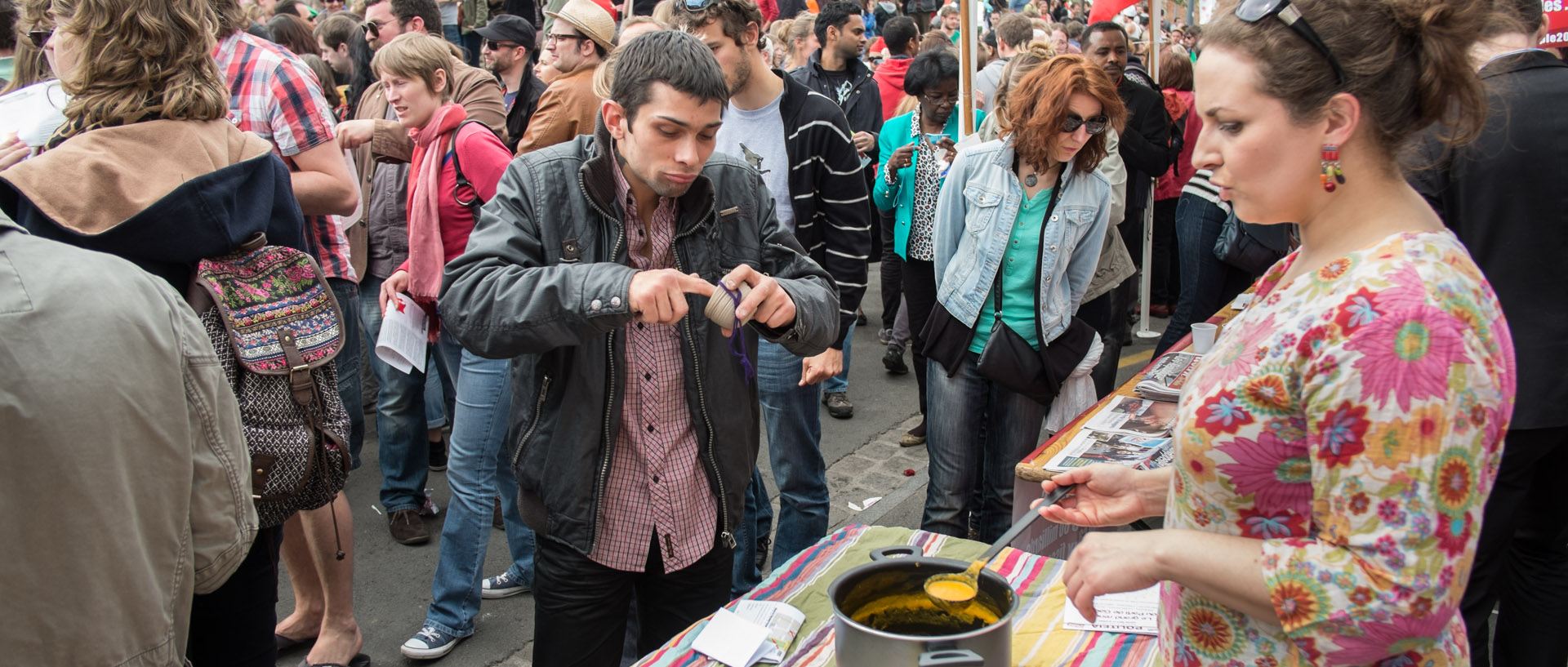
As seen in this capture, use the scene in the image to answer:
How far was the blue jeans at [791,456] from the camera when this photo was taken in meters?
3.49

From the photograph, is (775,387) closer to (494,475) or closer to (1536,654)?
(494,475)

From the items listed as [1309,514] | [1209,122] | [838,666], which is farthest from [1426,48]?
[838,666]

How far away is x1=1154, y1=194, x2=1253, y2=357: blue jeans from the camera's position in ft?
16.8

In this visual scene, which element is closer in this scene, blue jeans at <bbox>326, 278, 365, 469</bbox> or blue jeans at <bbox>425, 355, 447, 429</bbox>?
blue jeans at <bbox>326, 278, 365, 469</bbox>

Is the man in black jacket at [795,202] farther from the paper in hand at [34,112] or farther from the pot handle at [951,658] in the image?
the pot handle at [951,658]

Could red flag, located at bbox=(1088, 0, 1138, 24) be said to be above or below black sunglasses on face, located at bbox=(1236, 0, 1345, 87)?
below

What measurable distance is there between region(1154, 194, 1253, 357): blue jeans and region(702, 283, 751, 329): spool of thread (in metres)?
3.79

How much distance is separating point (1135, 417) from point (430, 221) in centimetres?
234

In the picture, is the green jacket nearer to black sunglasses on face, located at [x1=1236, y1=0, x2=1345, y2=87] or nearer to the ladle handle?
the ladle handle

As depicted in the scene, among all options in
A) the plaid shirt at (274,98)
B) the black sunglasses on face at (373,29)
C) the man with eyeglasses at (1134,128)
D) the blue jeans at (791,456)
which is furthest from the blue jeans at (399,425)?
the man with eyeglasses at (1134,128)

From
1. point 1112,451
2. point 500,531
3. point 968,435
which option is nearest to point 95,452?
point 1112,451

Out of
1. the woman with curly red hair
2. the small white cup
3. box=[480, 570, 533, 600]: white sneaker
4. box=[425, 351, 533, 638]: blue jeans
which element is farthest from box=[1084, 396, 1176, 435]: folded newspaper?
box=[480, 570, 533, 600]: white sneaker

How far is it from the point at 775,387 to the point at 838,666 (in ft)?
6.47

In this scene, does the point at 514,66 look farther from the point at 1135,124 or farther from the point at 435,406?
the point at 1135,124
